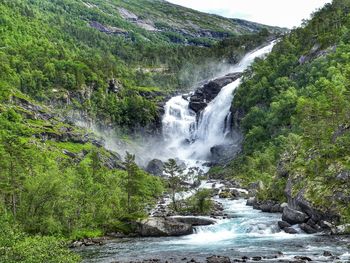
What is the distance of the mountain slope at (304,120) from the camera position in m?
63.5

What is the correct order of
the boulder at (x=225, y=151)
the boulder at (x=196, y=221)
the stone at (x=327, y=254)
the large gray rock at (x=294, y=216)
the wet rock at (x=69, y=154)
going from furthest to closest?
the boulder at (x=225, y=151)
the wet rock at (x=69, y=154)
the boulder at (x=196, y=221)
the large gray rock at (x=294, y=216)
the stone at (x=327, y=254)

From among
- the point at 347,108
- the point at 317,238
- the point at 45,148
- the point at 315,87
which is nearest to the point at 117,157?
the point at 45,148

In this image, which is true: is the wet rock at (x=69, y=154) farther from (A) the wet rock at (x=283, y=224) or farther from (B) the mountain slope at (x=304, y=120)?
(A) the wet rock at (x=283, y=224)

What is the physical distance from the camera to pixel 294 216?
6400 centimetres

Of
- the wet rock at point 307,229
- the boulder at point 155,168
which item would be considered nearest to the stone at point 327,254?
the wet rock at point 307,229

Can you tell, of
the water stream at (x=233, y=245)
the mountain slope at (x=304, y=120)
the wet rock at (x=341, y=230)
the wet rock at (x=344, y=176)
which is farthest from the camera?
the mountain slope at (x=304, y=120)

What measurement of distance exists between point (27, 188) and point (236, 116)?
12469cm

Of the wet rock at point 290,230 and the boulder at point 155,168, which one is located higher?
the wet rock at point 290,230

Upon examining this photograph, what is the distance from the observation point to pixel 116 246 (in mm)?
61312

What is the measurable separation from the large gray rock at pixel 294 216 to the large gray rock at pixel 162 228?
15.4m

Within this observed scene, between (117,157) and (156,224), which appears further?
(117,157)

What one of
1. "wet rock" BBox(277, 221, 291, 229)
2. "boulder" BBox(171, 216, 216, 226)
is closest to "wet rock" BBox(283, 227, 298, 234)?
"wet rock" BBox(277, 221, 291, 229)

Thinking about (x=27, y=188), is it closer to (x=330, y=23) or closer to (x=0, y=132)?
(x=0, y=132)

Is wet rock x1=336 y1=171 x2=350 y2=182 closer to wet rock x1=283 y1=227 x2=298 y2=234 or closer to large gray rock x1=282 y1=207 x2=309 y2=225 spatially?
large gray rock x1=282 y1=207 x2=309 y2=225
